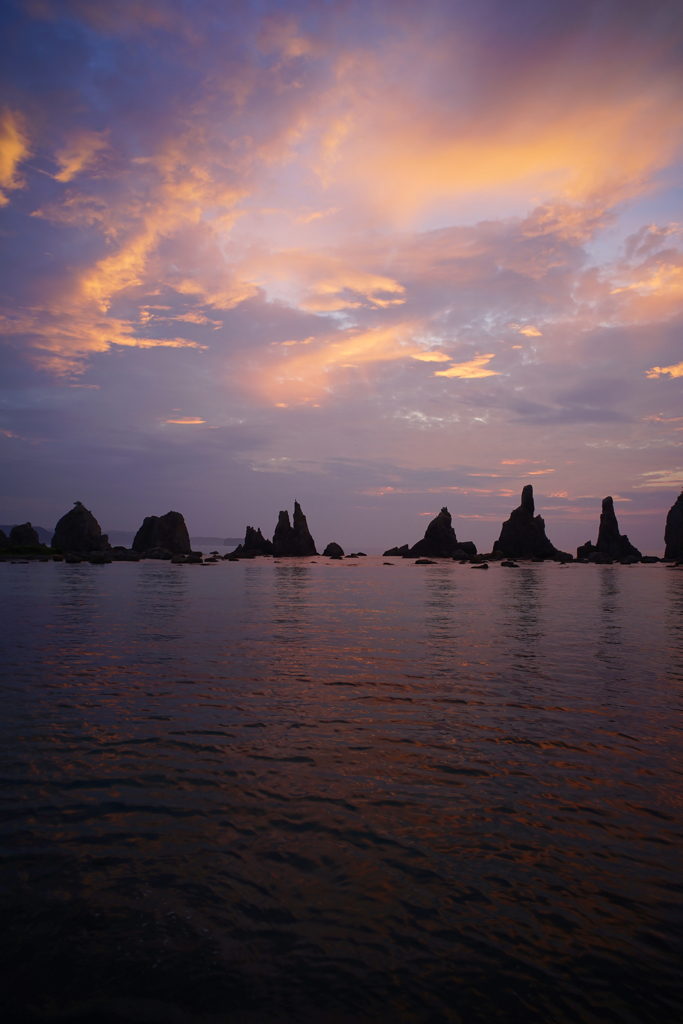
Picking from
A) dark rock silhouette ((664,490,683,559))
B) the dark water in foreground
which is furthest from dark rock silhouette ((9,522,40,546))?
dark rock silhouette ((664,490,683,559))

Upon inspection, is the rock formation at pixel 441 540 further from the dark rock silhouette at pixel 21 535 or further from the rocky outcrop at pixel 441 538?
the dark rock silhouette at pixel 21 535

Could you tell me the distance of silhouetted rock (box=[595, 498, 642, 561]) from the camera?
148500 millimetres

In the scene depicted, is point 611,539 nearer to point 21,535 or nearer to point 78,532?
point 78,532

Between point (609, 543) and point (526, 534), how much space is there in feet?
103

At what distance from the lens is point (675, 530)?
13550 cm

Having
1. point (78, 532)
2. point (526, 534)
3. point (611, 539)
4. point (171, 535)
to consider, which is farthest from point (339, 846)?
point (611, 539)

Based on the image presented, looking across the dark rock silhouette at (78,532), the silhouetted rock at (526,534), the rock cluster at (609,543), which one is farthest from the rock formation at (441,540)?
the dark rock silhouette at (78,532)

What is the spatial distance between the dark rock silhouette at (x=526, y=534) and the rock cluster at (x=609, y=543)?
50.2ft

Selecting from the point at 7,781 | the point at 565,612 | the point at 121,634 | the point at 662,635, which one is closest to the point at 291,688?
the point at 7,781

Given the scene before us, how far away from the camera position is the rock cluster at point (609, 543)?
14850cm

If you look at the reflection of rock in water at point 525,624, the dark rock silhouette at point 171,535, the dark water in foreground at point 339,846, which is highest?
the dark rock silhouette at point 171,535

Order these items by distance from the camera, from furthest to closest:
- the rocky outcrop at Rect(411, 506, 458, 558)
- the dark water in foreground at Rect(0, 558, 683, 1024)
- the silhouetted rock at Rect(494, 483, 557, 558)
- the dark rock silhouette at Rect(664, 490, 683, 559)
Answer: the rocky outcrop at Rect(411, 506, 458, 558), the silhouetted rock at Rect(494, 483, 557, 558), the dark rock silhouette at Rect(664, 490, 683, 559), the dark water in foreground at Rect(0, 558, 683, 1024)

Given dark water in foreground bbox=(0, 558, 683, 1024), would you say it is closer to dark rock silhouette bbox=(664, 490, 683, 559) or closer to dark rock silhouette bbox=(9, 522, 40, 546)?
dark rock silhouette bbox=(9, 522, 40, 546)

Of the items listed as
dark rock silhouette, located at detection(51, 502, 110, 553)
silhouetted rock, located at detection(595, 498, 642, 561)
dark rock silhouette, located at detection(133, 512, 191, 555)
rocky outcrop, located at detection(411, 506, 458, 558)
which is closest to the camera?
dark rock silhouette, located at detection(51, 502, 110, 553)
